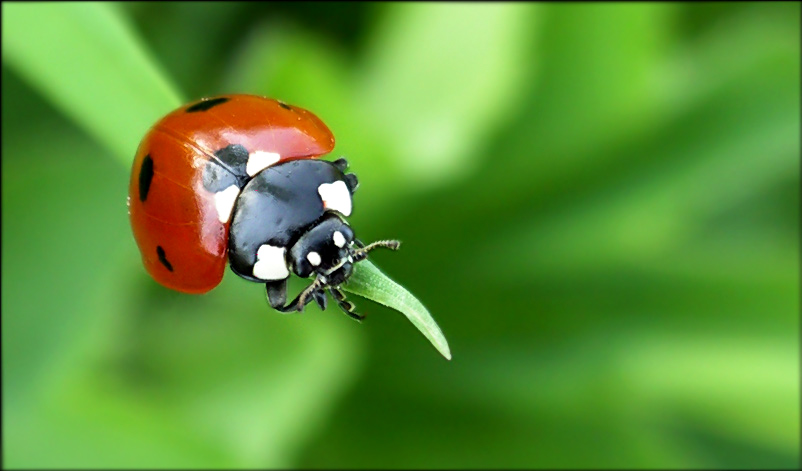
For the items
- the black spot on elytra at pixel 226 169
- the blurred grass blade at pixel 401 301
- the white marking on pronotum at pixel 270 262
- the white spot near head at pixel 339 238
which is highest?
the black spot on elytra at pixel 226 169

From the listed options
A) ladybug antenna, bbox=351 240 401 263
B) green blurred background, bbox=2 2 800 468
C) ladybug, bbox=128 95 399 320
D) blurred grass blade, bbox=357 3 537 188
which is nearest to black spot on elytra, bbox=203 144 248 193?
ladybug, bbox=128 95 399 320

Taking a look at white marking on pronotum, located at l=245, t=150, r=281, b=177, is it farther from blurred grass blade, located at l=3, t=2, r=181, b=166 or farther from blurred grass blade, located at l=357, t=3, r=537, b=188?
blurred grass blade, located at l=357, t=3, r=537, b=188

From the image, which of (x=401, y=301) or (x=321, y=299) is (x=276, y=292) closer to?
(x=321, y=299)

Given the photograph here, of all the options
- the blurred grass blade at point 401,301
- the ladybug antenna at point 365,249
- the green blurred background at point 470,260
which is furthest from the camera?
the green blurred background at point 470,260

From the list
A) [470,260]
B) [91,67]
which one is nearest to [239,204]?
[91,67]

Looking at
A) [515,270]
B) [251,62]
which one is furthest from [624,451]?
[251,62]

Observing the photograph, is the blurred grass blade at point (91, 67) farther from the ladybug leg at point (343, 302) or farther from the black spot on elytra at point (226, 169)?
the ladybug leg at point (343, 302)

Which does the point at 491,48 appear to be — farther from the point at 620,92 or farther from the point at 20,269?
the point at 20,269

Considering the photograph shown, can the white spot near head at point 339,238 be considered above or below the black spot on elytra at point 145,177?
below

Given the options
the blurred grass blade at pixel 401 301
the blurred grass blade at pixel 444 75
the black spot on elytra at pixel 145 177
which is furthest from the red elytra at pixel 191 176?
the blurred grass blade at pixel 444 75
